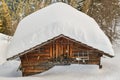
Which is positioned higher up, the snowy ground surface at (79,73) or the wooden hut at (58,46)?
the wooden hut at (58,46)

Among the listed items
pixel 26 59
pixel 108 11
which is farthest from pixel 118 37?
pixel 26 59

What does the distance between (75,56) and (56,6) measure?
6.87 m

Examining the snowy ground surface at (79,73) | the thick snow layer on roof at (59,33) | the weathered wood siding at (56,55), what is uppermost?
the thick snow layer on roof at (59,33)

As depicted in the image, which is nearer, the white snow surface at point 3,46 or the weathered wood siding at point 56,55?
the weathered wood siding at point 56,55

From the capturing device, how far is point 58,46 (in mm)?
20734

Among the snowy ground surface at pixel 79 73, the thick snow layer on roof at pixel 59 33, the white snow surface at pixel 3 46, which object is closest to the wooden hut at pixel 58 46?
the thick snow layer on roof at pixel 59 33

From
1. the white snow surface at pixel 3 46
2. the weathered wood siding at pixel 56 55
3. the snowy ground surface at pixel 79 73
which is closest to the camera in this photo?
the snowy ground surface at pixel 79 73

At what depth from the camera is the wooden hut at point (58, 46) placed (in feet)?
65.0

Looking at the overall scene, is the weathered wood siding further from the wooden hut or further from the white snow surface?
the white snow surface

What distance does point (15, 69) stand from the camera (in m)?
25.0

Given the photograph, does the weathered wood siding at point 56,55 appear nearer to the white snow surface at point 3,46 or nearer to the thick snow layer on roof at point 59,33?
the thick snow layer on roof at point 59,33

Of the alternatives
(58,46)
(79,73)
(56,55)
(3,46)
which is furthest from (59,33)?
(3,46)

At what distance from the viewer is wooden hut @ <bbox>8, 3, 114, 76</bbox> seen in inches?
780

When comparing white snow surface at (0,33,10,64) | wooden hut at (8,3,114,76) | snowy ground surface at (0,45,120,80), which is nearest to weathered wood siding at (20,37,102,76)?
wooden hut at (8,3,114,76)
